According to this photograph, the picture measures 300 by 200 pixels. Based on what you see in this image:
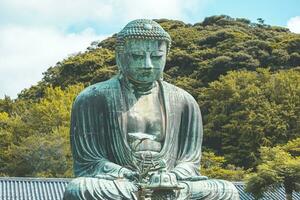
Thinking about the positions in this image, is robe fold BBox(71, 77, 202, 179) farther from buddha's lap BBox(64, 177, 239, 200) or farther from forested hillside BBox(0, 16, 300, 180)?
forested hillside BBox(0, 16, 300, 180)

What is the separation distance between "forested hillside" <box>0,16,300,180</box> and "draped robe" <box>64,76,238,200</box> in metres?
19.5

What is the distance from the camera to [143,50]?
976 centimetres

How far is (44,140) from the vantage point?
3103 centimetres

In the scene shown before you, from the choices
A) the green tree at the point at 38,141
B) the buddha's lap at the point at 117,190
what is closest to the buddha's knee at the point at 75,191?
the buddha's lap at the point at 117,190

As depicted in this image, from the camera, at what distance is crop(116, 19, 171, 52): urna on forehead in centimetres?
977

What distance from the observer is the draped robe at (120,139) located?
9266mm

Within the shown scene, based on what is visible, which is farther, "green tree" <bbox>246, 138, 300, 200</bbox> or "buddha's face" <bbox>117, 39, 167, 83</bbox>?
"green tree" <bbox>246, 138, 300, 200</bbox>

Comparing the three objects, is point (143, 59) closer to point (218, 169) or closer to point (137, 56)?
point (137, 56)

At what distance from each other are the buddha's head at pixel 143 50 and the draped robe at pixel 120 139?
262 millimetres

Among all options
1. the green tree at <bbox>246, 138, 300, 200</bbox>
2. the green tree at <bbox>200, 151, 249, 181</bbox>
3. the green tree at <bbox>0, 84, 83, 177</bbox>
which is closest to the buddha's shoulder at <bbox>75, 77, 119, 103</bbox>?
the green tree at <bbox>246, 138, 300, 200</bbox>

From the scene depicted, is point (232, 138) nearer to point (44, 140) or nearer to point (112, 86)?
point (44, 140)

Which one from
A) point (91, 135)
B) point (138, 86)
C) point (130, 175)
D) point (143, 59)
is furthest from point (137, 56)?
point (130, 175)

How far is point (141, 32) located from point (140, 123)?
102cm

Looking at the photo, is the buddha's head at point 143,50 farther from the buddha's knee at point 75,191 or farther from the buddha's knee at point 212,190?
the buddha's knee at point 75,191
